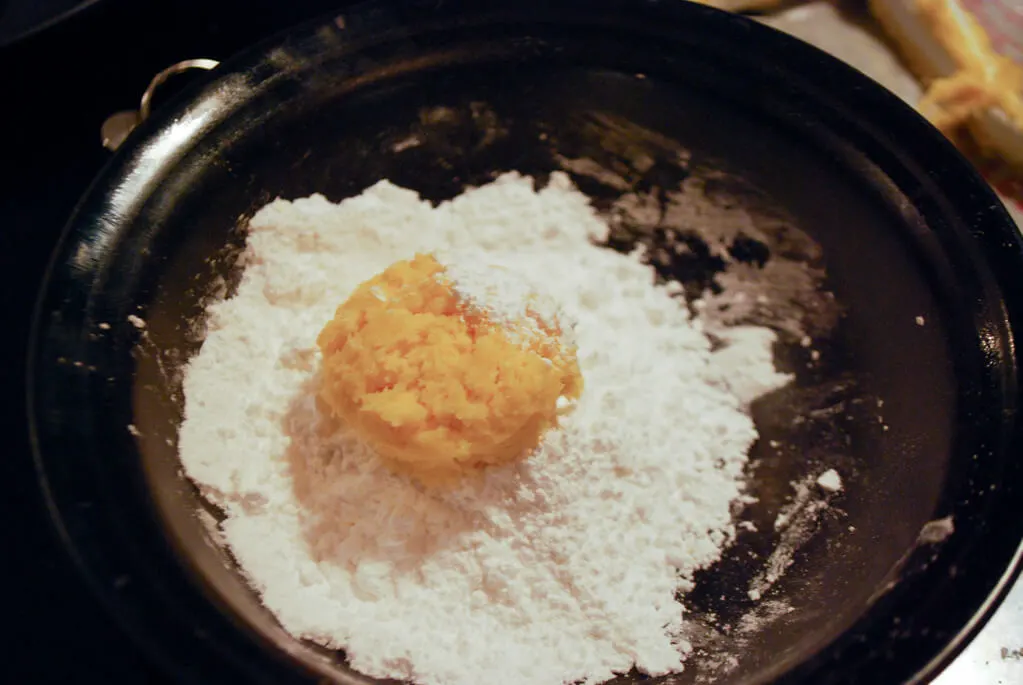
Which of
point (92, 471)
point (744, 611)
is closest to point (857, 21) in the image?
point (744, 611)

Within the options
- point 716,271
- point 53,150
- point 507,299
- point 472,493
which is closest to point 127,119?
point 53,150

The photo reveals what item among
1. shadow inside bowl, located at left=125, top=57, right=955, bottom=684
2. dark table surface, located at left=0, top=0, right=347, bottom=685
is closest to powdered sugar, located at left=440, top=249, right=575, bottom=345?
shadow inside bowl, located at left=125, top=57, right=955, bottom=684

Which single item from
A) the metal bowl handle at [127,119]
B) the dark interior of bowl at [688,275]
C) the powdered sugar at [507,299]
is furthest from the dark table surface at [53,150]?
the powdered sugar at [507,299]

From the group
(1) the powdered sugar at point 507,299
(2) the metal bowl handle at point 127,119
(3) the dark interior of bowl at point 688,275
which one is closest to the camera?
(3) the dark interior of bowl at point 688,275

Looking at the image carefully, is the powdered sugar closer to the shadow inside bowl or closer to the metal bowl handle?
the shadow inside bowl

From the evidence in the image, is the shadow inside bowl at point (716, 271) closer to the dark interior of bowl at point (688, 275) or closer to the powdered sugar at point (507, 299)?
the dark interior of bowl at point (688, 275)

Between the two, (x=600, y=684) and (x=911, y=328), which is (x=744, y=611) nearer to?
(x=600, y=684)
